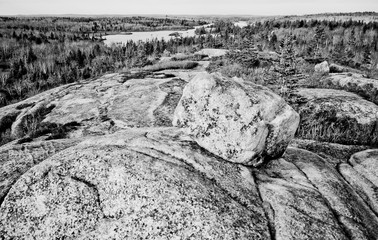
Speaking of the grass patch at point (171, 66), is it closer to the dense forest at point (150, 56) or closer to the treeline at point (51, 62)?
the dense forest at point (150, 56)

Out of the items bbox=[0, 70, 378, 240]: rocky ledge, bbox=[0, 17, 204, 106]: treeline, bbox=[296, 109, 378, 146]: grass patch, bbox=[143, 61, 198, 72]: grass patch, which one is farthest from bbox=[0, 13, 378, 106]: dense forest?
bbox=[0, 70, 378, 240]: rocky ledge

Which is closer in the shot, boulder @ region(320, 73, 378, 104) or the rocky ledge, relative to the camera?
the rocky ledge

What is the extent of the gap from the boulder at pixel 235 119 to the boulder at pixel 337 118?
13.4 feet

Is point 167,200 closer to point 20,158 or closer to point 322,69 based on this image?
point 20,158

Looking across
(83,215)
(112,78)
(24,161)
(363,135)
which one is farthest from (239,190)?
(112,78)

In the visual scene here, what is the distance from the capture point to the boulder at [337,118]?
8.80 m

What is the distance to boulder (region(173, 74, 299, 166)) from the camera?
5.09 metres

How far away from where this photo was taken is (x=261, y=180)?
4.86 meters

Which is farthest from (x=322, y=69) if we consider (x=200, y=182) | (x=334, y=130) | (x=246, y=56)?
(x=200, y=182)

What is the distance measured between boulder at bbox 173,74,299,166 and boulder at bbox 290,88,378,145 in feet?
13.4

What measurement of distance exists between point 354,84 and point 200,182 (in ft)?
43.5

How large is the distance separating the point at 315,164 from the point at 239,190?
2395 mm

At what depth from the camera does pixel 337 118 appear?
9680 millimetres

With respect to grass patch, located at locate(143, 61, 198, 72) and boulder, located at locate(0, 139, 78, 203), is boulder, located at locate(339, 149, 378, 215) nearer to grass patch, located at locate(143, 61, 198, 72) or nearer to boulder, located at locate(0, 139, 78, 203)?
boulder, located at locate(0, 139, 78, 203)
